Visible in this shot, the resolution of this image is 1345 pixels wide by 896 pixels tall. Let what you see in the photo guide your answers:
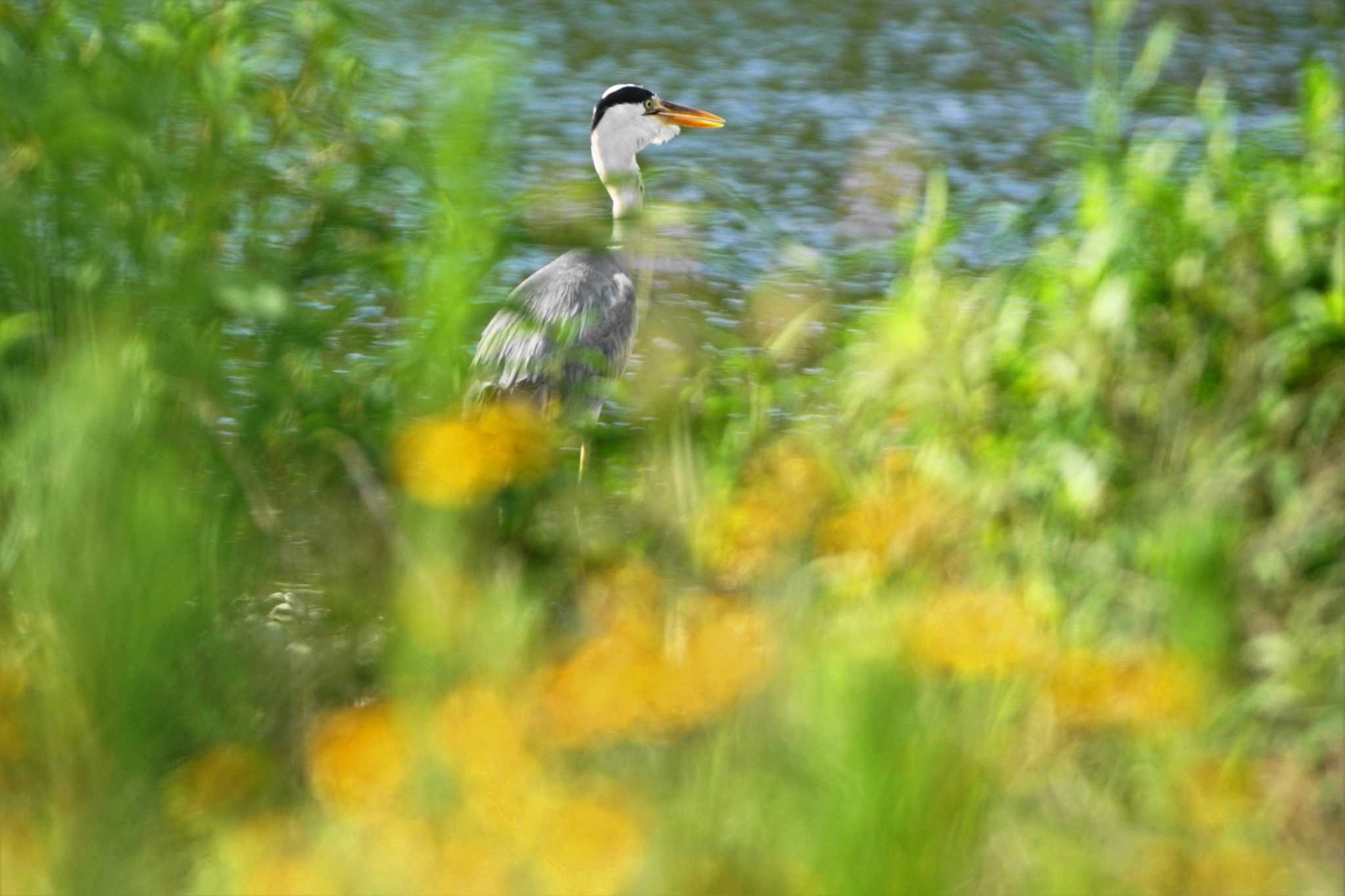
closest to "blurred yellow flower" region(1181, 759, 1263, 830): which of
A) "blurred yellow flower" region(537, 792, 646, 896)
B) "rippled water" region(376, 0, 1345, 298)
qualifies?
"blurred yellow flower" region(537, 792, 646, 896)

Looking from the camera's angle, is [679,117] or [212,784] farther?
[679,117]

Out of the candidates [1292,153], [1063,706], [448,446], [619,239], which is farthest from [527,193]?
[1292,153]

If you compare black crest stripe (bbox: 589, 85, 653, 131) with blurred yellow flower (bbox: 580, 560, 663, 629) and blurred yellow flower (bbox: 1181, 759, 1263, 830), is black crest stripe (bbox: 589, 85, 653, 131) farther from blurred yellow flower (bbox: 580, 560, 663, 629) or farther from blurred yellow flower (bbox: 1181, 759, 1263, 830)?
blurred yellow flower (bbox: 1181, 759, 1263, 830)

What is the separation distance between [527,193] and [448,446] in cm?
67

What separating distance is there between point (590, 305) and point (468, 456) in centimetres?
293

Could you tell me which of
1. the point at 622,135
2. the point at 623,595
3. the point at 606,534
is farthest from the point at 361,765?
the point at 622,135

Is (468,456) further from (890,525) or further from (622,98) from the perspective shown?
(622,98)

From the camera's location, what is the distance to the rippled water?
8.45 metres

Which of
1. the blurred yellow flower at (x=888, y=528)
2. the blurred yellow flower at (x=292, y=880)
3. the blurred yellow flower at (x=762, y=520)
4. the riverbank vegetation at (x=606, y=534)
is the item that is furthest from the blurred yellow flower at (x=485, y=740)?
the blurred yellow flower at (x=888, y=528)

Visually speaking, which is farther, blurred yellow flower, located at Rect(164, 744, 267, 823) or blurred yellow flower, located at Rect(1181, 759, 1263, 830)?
blurred yellow flower, located at Rect(1181, 759, 1263, 830)

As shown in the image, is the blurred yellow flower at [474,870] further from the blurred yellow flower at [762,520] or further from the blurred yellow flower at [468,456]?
the blurred yellow flower at [762,520]

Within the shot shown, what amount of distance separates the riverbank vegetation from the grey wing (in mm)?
250

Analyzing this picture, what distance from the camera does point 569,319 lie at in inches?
143

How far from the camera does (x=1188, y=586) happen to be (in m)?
1.75
